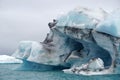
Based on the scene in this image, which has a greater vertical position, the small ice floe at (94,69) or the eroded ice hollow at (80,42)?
the eroded ice hollow at (80,42)

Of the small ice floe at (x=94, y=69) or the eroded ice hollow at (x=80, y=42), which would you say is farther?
the small ice floe at (x=94, y=69)

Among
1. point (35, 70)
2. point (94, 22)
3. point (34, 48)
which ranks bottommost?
point (35, 70)

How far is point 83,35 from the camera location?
1013 inches

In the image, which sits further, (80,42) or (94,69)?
(80,42)

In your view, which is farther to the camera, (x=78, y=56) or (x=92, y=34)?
(x=78, y=56)

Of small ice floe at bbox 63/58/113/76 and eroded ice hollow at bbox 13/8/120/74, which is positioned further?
small ice floe at bbox 63/58/113/76

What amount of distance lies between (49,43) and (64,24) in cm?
318

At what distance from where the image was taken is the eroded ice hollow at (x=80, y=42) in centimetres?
2425

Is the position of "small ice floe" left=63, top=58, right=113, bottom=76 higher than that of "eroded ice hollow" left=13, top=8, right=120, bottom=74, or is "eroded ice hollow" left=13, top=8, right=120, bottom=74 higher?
"eroded ice hollow" left=13, top=8, right=120, bottom=74

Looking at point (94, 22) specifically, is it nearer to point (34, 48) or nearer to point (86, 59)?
point (86, 59)

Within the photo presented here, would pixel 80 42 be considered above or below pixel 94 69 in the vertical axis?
above

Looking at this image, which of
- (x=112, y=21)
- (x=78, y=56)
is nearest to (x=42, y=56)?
(x=78, y=56)

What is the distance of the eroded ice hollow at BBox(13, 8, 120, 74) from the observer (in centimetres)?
2425

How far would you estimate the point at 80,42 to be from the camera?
27438 millimetres
